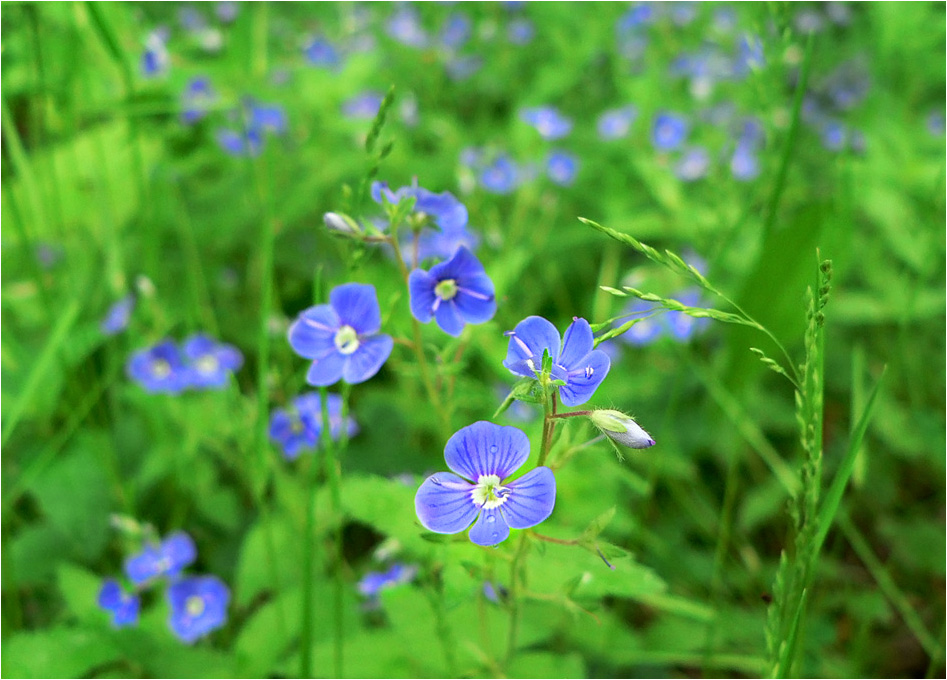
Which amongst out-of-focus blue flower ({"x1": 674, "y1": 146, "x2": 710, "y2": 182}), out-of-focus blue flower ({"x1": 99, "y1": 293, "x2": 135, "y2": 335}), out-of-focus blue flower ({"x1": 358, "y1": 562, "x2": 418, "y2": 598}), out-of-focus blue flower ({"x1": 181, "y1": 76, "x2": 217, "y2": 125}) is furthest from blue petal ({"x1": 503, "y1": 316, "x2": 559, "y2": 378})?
out-of-focus blue flower ({"x1": 674, "y1": 146, "x2": 710, "y2": 182})

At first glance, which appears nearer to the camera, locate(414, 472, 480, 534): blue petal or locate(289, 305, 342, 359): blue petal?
locate(414, 472, 480, 534): blue petal

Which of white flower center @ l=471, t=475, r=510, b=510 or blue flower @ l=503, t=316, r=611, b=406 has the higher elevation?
blue flower @ l=503, t=316, r=611, b=406

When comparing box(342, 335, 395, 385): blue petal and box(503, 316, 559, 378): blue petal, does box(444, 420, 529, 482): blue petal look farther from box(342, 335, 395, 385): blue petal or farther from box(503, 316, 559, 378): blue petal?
box(342, 335, 395, 385): blue petal

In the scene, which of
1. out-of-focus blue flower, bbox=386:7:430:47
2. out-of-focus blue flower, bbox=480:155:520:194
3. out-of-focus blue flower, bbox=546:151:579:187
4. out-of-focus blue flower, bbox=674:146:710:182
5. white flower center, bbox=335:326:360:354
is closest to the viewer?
white flower center, bbox=335:326:360:354

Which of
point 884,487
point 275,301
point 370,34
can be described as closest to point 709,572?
point 884,487

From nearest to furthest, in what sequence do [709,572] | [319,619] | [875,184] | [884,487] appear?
[319,619] < [709,572] < [884,487] < [875,184]

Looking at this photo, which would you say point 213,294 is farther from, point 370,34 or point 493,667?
point 370,34
